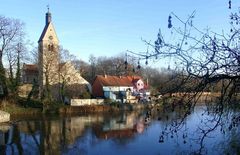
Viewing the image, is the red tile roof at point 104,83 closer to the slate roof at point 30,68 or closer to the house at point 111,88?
the house at point 111,88

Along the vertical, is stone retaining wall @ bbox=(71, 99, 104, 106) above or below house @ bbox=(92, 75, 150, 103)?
below

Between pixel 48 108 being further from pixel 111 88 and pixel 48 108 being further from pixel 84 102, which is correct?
pixel 111 88

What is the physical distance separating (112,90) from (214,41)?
49.3 metres

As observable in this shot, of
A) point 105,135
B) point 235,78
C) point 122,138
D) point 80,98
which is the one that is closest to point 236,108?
point 235,78

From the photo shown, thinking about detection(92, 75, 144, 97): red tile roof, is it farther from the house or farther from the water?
the water

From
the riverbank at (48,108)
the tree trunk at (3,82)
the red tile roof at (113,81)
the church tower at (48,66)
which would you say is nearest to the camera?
the riverbank at (48,108)

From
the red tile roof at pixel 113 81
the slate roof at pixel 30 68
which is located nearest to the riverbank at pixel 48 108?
the red tile roof at pixel 113 81

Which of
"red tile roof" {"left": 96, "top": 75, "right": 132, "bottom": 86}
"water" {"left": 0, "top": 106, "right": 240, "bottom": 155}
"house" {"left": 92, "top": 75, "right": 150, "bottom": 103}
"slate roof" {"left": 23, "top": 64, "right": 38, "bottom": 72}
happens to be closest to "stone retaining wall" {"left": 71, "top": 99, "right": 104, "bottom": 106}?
"house" {"left": 92, "top": 75, "right": 150, "bottom": 103}

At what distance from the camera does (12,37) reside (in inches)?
1547

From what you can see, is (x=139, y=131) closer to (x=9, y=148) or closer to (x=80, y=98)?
(x=9, y=148)

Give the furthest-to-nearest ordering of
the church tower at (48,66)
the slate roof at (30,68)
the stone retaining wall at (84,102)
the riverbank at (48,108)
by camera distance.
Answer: the slate roof at (30,68) < the stone retaining wall at (84,102) < the church tower at (48,66) < the riverbank at (48,108)

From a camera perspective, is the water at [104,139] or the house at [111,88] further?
the house at [111,88]

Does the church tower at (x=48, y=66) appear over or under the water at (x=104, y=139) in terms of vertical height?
over

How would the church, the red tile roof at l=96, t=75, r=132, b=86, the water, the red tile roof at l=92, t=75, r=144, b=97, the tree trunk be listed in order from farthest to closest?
the red tile roof at l=96, t=75, r=132, b=86
the red tile roof at l=92, t=75, r=144, b=97
the church
the tree trunk
the water
